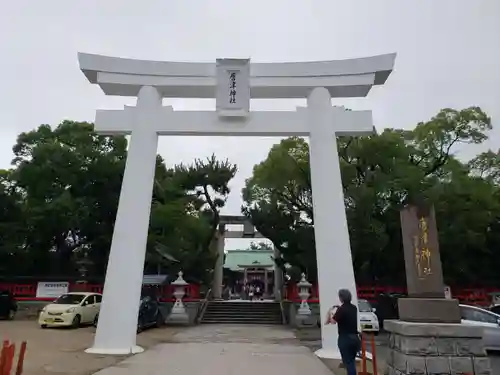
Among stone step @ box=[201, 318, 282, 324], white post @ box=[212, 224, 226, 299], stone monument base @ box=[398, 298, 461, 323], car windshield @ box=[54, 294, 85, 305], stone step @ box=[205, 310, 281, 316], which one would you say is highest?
white post @ box=[212, 224, 226, 299]

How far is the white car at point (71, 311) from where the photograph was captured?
15.1m

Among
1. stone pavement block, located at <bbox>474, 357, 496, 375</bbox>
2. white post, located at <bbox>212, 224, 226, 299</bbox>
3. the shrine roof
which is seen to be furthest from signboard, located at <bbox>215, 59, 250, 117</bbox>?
the shrine roof

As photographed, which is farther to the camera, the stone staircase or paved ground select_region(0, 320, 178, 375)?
the stone staircase

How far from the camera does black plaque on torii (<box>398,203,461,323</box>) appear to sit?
5680 mm

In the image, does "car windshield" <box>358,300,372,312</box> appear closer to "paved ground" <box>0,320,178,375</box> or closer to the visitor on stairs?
"paved ground" <box>0,320,178,375</box>

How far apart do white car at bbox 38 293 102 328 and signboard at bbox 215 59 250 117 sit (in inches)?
378

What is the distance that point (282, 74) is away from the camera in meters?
11.1

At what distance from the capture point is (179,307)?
773 inches

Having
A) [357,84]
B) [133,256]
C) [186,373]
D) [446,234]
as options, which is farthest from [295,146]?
[186,373]

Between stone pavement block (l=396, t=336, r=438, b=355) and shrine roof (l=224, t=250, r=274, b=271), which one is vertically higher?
shrine roof (l=224, t=250, r=274, b=271)

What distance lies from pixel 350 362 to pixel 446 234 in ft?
46.9

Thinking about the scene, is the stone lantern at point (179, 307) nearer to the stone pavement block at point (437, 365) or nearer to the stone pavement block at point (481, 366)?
the stone pavement block at point (437, 365)

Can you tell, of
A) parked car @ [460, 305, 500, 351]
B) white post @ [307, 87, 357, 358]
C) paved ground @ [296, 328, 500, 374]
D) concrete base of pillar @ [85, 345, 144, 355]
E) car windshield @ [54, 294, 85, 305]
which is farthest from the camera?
car windshield @ [54, 294, 85, 305]

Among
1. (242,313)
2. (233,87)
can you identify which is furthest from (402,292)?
(233,87)
